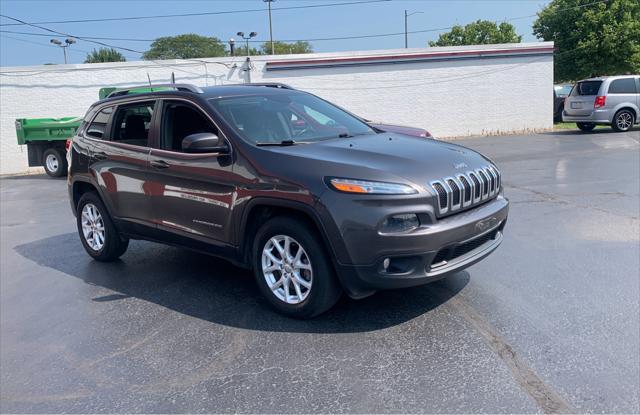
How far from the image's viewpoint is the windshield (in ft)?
15.6

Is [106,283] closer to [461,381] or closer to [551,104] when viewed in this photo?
[461,381]

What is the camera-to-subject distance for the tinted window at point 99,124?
20.0ft

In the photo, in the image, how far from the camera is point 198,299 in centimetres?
499

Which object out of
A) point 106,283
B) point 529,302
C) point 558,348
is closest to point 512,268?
point 529,302

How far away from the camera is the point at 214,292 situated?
16.9 feet

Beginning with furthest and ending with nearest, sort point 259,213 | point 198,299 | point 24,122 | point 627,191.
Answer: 1. point 24,122
2. point 627,191
3. point 198,299
4. point 259,213

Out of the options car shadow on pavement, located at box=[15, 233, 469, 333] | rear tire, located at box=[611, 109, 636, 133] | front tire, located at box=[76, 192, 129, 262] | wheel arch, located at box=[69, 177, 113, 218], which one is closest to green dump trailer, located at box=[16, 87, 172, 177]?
car shadow on pavement, located at box=[15, 233, 469, 333]

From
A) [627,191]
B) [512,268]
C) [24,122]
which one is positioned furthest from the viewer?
[24,122]

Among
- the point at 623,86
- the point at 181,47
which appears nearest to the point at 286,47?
the point at 181,47

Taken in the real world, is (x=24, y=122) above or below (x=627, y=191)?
above

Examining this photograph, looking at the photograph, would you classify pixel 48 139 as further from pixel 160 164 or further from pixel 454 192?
pixel 454 192

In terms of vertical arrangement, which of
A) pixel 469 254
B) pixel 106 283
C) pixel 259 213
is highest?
pixel 259 213

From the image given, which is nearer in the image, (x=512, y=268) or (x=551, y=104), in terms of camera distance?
(x=512, y=268)

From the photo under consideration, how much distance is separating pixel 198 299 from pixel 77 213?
2.41m
